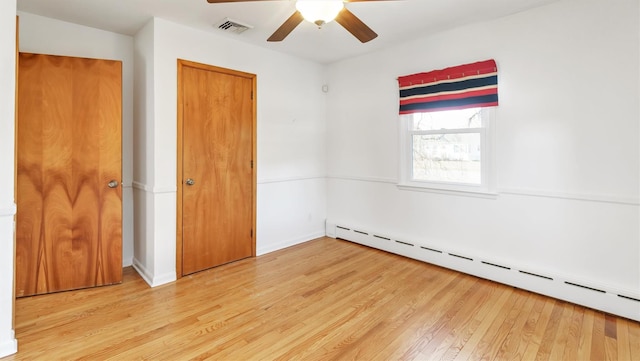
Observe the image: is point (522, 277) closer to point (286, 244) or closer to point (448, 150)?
point (448, 150)

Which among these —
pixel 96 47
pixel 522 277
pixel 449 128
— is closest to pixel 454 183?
pixel 449 128

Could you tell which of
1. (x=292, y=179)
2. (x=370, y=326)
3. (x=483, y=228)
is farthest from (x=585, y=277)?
(x=292, y=179)

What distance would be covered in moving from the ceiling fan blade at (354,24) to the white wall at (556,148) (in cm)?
155

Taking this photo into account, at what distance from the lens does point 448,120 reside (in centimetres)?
342

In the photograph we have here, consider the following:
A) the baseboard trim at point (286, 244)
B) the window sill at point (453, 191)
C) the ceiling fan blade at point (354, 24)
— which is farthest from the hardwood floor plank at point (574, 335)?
the baseboard trim at point (286, 244)

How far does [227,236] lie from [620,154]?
11.7ft

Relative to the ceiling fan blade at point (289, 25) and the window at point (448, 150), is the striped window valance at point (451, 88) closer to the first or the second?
the window at point (448, 150)

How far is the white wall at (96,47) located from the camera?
9.55ft

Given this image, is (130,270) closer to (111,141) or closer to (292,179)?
(111,141)

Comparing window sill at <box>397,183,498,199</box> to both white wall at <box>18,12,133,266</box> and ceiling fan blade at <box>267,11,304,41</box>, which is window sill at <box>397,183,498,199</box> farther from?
white wall at <box>18,12,133,266</box>

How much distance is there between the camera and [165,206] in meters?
3.09

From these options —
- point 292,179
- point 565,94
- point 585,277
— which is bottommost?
point 585,277

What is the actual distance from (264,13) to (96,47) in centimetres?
179

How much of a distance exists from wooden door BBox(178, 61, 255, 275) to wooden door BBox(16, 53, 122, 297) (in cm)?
58
